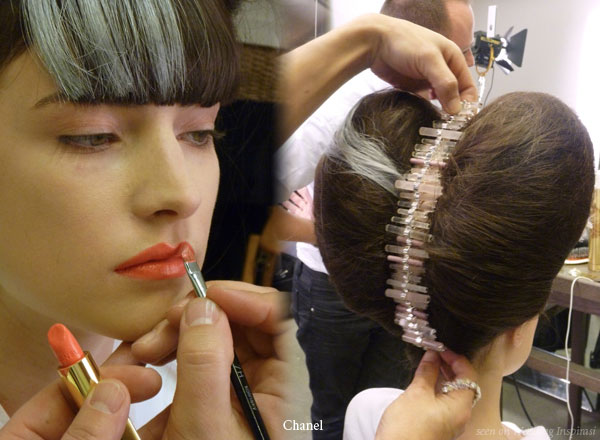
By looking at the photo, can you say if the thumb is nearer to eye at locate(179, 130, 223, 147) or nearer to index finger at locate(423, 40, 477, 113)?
eye at locate(179, 130, 223, 147)

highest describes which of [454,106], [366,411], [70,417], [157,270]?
[454,106]

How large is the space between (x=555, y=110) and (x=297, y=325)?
33cm

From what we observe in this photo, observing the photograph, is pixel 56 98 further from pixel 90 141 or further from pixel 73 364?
pixel 73 364

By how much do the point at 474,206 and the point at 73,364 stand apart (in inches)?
13.5

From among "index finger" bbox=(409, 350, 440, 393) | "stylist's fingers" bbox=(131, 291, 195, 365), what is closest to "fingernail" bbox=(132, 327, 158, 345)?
"stylist's fingers" bbox=(131, 291, 195, 365)

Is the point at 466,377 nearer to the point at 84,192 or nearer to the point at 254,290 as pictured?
the point at 254,290

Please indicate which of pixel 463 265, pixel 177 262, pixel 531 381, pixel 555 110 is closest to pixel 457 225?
pixel 463 265

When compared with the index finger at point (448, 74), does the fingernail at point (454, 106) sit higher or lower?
lower

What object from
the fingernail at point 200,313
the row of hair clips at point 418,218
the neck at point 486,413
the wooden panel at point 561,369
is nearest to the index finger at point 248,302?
the fingernail at point 200,313

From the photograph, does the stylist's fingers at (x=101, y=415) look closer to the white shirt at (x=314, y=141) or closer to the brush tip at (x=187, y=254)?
the brush tip at (x=187, y=254)

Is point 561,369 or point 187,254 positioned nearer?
point 187,254

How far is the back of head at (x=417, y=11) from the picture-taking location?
1.77 feet

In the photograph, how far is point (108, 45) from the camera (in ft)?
1.06

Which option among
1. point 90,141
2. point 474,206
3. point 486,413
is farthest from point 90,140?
point 486,413
